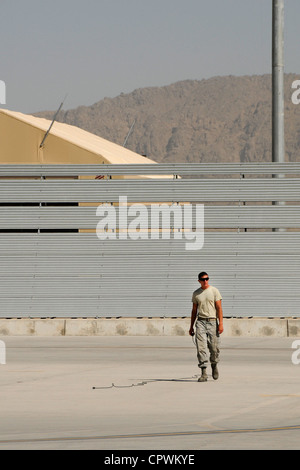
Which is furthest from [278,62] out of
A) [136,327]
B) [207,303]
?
[207,303]

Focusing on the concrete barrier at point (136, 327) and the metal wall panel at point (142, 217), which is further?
the metal wall panel at point (142, 217)

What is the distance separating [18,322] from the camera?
1023 inches

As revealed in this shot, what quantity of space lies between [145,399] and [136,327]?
38.2 feet

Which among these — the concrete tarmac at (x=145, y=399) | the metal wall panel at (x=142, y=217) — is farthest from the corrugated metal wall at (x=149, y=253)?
the concrete tarmac at (x=145, y=399)

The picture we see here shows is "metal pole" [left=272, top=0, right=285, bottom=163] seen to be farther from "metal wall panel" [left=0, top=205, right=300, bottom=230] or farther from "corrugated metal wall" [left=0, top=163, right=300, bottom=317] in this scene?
"metal wall panel" [left=0, top=205, right=300, bottom=230]

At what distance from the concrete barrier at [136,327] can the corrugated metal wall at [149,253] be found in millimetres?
1200

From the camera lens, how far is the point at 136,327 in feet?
83.8

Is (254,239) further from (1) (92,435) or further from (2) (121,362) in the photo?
(1) (92,435)

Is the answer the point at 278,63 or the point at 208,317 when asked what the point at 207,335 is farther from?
the point at 278,63

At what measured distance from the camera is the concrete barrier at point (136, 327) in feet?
82.4

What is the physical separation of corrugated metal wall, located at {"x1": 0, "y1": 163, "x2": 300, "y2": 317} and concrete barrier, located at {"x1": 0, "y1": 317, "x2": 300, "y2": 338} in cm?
120

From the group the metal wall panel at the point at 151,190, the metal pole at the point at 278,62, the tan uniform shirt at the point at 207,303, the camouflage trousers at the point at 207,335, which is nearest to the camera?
the camouflage trousers at the point at 207,335

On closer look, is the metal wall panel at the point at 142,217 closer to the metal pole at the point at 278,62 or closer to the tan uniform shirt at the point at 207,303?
the metal pole at the point at 278,62
